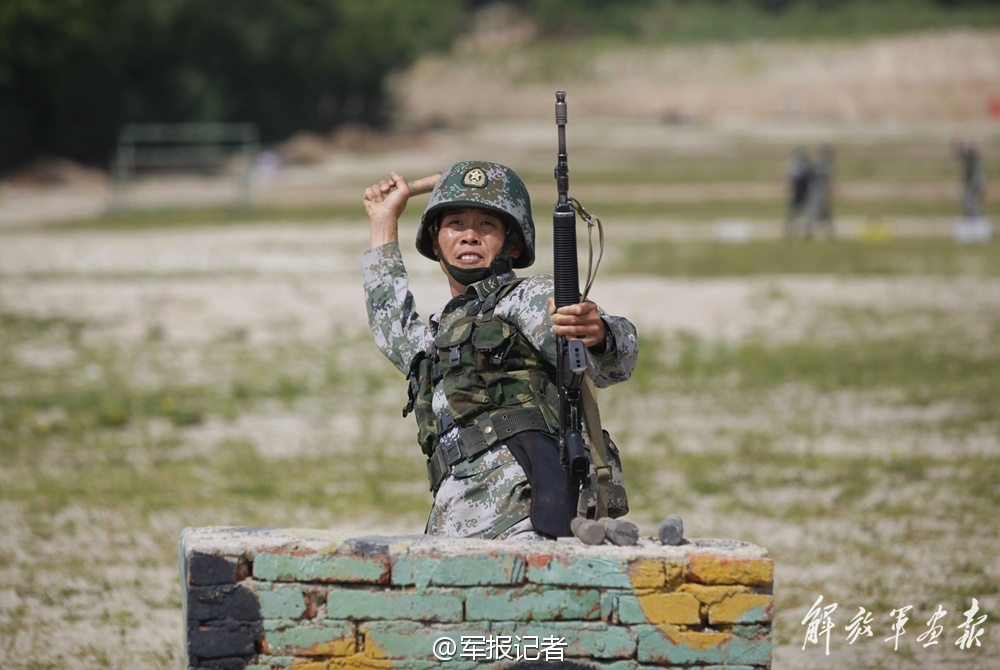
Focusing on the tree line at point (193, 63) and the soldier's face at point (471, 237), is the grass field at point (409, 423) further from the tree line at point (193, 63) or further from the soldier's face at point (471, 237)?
the tree line at point (193, 63)

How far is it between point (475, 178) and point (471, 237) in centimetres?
18

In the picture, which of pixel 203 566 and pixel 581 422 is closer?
pixel 203 566

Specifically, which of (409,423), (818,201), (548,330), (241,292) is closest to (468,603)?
(548,330)

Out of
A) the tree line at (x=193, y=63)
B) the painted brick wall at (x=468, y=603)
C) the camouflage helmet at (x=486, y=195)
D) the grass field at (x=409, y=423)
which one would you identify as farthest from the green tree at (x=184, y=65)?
the painted brick wall at (x=468, y=603)

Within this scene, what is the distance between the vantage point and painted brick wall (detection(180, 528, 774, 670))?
3988mm

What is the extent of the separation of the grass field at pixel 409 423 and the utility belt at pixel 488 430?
7.28 feet

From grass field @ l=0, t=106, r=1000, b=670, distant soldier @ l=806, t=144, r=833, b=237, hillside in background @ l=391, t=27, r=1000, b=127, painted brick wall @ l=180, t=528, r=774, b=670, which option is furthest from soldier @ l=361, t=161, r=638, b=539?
hillside in background @ l=391, t=27, r=1000, b=127

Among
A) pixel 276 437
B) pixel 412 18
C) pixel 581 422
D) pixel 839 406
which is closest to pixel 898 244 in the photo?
pixel 839 406

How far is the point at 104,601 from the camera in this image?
6.89 meters

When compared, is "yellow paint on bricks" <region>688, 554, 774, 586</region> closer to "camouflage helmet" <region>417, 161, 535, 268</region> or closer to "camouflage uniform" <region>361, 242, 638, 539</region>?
"camouflage uniform" <region>361, 242, 638, 539</region>

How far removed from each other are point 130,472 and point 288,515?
5.16 ft

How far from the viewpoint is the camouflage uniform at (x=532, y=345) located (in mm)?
4246

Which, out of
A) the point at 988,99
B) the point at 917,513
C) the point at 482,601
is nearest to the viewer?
the point at 482,601

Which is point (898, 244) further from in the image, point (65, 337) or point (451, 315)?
point (451, 315)
